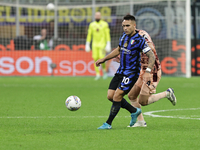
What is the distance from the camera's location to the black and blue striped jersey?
6.80 metres

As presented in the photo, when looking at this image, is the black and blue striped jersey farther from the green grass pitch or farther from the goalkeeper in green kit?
the goalkeeper in green kit

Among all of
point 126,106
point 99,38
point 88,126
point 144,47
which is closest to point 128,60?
point 144,47

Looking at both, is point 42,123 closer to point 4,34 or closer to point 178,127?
point 178,127

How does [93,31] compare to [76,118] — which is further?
[93,31]

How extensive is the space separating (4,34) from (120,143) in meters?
17.5

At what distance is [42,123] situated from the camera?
24.7ft

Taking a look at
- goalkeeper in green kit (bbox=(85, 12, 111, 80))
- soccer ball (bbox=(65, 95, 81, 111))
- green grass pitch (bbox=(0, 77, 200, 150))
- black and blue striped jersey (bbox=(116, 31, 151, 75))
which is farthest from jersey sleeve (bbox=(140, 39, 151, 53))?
goalkeeper in green kit (bbox=(85, 12, 111, 80))

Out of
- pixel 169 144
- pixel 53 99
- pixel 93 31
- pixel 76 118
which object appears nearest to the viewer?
pixel 169 144

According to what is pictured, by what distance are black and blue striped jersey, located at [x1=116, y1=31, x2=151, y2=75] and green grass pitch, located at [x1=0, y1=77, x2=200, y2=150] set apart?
2.91ft

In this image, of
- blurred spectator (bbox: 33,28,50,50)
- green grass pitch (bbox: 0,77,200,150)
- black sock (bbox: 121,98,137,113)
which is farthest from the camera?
blurred spectator (bbox: 33,28,50,50)

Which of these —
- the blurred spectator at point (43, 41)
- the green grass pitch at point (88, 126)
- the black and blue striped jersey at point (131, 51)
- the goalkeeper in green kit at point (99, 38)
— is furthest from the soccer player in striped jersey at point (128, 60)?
the blurred spectator at point (43, 41)

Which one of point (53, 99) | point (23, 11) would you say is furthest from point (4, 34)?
point (53, 99)

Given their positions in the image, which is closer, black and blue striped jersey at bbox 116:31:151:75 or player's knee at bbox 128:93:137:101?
black and blue striped jersey at bbox 116:31:151:75

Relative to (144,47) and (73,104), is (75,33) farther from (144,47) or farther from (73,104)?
(144,47)
